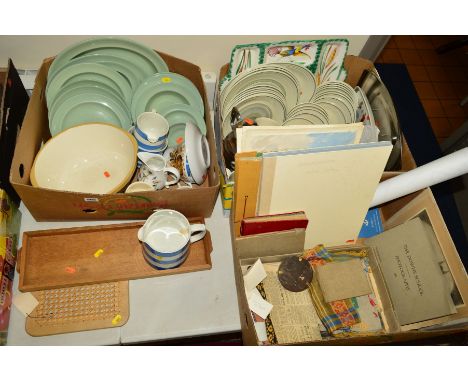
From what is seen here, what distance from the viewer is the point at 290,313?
3.83ft

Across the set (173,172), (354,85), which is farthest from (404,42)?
(173,172)

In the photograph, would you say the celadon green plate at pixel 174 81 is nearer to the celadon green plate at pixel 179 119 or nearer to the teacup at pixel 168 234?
the celadon green plate at pixel 179 119

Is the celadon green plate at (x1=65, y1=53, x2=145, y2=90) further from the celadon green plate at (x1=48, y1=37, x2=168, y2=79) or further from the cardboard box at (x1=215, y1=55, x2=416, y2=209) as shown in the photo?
the cardboard box at (x1=215, y1=55, x2=416, y2=209)

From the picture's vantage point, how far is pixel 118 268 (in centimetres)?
111

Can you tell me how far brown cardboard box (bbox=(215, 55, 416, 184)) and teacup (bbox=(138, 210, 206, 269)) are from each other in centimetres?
20

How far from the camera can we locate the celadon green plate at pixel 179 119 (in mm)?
1217

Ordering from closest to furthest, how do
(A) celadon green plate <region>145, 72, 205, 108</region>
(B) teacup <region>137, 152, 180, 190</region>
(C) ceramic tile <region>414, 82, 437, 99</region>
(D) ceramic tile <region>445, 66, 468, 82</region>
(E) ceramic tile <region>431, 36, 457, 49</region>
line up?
1. (B) teacup <region>137, 152, 180, 190</region>
2. (A) celadon green plate <region>145, 72, 205, 108</region>
3. (C) ceramic tile <region>414, 82, 437, 99</region>
4. (D) ceramic tile <region>445, 66, 468, 82</region>
5. (E) ceramic tile <region>431, 36, 457, 49</region>

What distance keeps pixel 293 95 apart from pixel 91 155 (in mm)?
626

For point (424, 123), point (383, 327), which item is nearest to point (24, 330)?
point (383, 327)

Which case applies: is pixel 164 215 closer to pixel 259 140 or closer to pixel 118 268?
pixel 118 268

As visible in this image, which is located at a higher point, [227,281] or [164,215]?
[164,215]

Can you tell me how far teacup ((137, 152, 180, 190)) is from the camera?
109 cm

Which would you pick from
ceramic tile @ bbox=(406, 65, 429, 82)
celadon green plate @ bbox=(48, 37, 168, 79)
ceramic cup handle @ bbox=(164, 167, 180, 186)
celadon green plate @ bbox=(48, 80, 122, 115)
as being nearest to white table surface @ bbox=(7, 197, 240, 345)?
ceramic cup handle @ bbox=(164, 167, 180, 186)

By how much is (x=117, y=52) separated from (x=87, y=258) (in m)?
0.60
